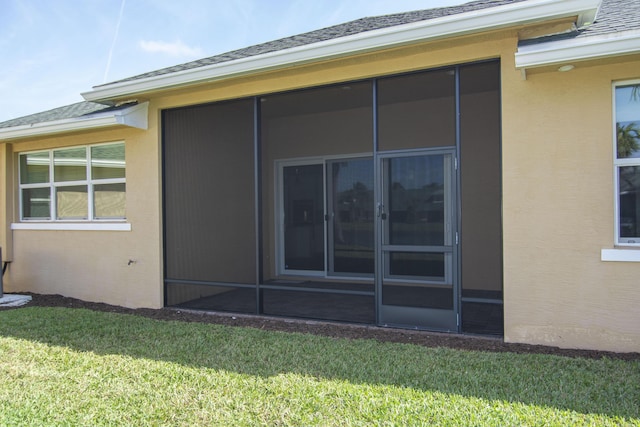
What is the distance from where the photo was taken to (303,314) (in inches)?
269

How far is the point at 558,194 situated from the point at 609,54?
4.52 feet

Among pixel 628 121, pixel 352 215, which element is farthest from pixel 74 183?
pixel 628 121

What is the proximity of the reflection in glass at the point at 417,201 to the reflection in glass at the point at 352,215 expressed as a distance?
3.07 meters

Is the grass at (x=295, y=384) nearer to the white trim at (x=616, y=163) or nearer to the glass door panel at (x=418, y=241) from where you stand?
the glass door panel at (x=418, y=241)

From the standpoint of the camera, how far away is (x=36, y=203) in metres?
9.06

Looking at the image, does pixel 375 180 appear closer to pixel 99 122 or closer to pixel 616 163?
pixel 616 163

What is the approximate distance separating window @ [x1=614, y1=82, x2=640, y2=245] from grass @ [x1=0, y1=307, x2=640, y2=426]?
4.28ft

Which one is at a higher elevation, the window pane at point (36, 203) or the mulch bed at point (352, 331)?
the window pane at point (36, 203)

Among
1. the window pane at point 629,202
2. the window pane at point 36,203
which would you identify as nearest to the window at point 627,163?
the window pane at point 629,202

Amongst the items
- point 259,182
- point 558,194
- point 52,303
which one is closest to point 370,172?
point 259,182

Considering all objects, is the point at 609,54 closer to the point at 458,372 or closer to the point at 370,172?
the point at 458,372

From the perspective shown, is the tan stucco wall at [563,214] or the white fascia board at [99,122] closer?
the tan stucco wall at [563,214]

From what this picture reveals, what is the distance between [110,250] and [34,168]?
8.92 ft

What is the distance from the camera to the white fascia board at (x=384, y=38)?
450 cm
